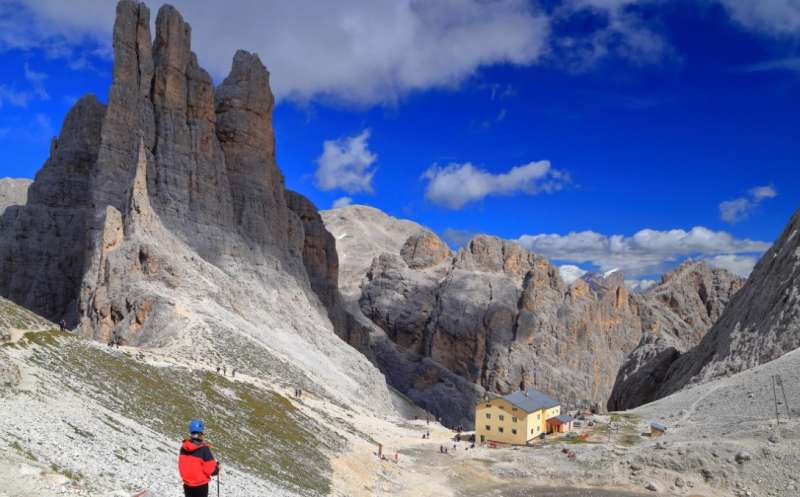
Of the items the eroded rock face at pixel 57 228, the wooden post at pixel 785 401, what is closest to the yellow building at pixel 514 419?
the wooden post at pixel 785 401

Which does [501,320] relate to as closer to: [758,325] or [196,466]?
[758,325]

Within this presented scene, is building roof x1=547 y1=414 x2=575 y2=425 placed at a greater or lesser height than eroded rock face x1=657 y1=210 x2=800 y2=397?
lesser

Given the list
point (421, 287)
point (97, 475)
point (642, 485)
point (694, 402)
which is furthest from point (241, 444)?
point (421, 287)

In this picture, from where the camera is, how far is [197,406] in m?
36.8

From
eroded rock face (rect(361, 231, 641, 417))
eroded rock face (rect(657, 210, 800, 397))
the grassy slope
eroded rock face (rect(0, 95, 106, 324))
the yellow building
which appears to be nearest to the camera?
the grassy slope

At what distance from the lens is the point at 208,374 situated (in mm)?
45000

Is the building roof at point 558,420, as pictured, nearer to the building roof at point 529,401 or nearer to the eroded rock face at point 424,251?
the building roof at point 529,401

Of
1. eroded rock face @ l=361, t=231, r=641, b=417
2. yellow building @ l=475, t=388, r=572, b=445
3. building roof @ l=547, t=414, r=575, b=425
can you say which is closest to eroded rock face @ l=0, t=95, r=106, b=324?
yellow building @ l=475, t=388, r=572, b=445

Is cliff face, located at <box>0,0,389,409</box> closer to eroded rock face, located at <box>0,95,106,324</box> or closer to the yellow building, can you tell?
eroded rock face, located at <box>0,95,106,324</box>

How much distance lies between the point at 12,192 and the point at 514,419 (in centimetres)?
11157

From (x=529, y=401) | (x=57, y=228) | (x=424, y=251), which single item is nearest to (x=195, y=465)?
(x=529, y=401)

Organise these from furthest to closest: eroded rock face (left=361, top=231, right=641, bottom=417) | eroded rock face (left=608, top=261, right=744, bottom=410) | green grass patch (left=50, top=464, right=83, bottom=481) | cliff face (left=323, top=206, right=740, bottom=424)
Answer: eroded rock face (left=608, top=261, right=744, bottom=410), eroded rock face (left=361, top=231, right=641, bottom=417), cliff face (left=323, top=206, right=740, bottom=424), green grass patch (left=50, top=464, right=83, bottom=481)

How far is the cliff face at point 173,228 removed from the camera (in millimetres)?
61531

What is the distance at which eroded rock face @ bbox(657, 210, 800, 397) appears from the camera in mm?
64500
